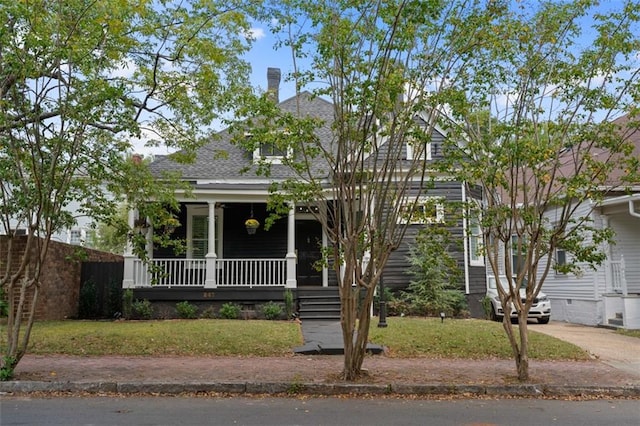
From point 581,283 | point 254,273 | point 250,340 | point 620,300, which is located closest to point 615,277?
point 620,300

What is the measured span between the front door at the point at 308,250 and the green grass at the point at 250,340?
4676mm

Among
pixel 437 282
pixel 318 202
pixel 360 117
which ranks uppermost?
pixel 360 117

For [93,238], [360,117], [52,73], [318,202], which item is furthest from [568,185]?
[93,238]

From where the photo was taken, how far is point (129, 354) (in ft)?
35.0

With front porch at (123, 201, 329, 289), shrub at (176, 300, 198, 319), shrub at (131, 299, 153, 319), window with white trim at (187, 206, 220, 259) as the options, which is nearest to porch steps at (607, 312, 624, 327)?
front porch at (123, 201, 329, 289)

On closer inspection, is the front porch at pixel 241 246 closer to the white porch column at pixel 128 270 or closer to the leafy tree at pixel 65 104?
the white porch column at pixel 128 270

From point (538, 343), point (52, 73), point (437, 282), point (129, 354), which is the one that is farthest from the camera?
point (437, 282)

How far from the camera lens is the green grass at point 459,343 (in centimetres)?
1096

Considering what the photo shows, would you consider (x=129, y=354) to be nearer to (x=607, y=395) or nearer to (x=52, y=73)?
(x=52, y=73)

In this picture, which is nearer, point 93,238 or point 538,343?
point 538,343

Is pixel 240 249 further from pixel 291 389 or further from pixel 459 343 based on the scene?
pixel 291 389

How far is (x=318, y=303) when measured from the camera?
16062 millimetres

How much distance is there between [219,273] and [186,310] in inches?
82.0

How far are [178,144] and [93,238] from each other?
3107 centimetres
